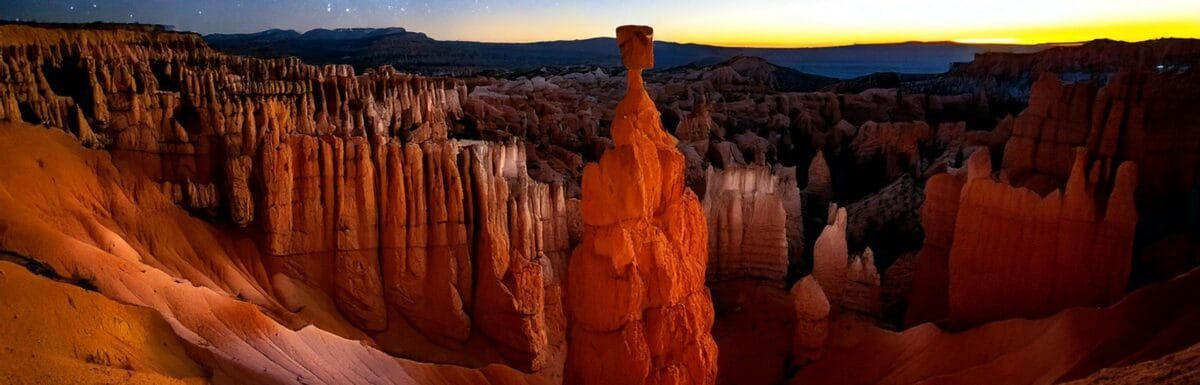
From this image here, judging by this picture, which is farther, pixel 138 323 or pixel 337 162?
→ pixel 337 162

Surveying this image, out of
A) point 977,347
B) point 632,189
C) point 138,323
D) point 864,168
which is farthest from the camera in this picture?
point 864,168

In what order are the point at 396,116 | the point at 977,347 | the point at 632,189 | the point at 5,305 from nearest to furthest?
1. the point at 5,305
2. the point at 632,189
3. the point at 977,347
4. the point at 396,116

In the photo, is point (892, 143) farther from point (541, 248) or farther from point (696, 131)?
point (541, 248)

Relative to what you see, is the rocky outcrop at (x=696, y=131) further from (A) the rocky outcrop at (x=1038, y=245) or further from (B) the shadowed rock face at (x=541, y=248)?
(A) the rocky outcrop at (x=1038, y=245)

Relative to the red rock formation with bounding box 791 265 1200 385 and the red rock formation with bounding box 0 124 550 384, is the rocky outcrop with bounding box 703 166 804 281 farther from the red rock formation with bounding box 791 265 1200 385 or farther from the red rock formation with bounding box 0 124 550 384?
the red rock formation with bounding box 0 124 550 384

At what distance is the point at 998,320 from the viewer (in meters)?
14.5

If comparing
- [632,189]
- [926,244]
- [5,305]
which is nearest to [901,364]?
[926,244]

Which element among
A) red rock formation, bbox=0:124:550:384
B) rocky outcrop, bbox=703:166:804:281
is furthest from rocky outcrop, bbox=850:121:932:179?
red rock formation, bbox=0:124:550:384

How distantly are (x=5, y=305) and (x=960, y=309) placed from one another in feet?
49.6

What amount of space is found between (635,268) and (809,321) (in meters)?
6.33

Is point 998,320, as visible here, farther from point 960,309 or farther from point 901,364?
point 901,364

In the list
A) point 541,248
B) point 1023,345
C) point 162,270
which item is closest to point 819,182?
point 541,248

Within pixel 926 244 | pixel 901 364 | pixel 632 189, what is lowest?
pixel 901 364

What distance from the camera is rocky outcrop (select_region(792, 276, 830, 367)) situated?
49.6 ft
